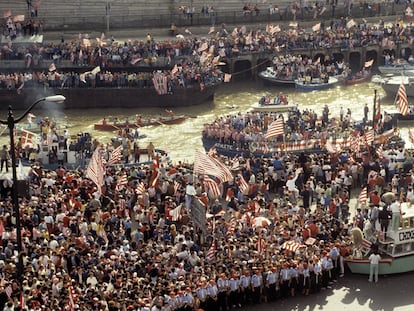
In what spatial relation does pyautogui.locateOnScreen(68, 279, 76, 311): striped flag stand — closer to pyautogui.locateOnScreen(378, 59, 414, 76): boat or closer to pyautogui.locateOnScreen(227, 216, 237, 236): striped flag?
pyautogui.locateOnScreen(227, 216, 237, 236): striped flag

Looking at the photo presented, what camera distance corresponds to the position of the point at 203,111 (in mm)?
59500

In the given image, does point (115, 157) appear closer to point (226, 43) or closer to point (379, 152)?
point (379, 152)

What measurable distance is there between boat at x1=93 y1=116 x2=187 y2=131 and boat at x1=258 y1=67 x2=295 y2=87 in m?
10.5

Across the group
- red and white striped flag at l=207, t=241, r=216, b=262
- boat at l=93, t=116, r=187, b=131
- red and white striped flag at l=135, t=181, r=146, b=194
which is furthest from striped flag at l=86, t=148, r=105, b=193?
boat at l=93, t=116, r=187, b=131

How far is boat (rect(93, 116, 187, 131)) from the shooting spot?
5309 cm

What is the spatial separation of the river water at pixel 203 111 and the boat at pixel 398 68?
1.54 meters

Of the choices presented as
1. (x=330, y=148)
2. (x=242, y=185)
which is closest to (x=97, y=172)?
(x=242, y=185)

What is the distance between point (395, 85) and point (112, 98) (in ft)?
58.9

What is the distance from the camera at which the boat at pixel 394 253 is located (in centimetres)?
3234

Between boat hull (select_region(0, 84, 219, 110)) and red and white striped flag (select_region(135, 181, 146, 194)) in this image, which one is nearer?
red and white striped flag (select_region(135, 181, 146, 194))

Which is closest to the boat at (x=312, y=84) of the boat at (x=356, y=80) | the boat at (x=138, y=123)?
the boat at (x=356, y=80)

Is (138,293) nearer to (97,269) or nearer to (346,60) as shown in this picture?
(97,269)

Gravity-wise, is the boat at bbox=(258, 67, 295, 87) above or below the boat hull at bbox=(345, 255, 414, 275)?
above

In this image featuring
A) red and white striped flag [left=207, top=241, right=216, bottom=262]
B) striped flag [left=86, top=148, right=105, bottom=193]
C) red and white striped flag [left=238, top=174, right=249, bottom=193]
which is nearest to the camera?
red and white striped flag [left=207, top=241, right=216, bottom=262]
